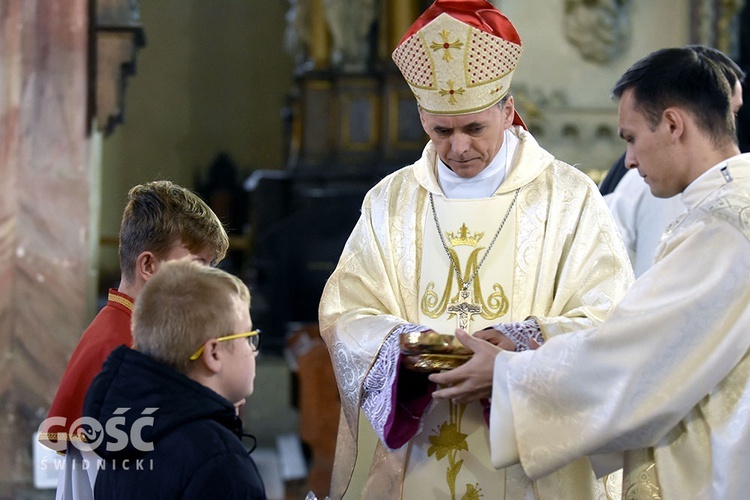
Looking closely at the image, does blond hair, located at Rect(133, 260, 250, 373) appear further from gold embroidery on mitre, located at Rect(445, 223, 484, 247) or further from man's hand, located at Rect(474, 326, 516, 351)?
gold embroidery on mitre, located at Rect(445, 223, 484, 247)

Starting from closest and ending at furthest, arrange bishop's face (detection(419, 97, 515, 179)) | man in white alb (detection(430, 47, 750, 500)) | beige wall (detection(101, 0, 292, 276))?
man in white alb (detection(430, 47, 750, 500)), bishop's face (detection(419, 97, 515, 179)), beige wall (detection(101, 0, 292, 276))

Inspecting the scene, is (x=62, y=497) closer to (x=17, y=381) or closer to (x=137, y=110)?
(x=17, y=381)

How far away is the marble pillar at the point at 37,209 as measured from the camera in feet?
18.8

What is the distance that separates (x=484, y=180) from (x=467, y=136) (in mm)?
174

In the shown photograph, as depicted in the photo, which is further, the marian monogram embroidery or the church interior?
the church interior

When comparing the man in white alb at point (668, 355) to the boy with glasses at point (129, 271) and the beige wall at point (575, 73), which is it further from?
the beige wall at point (575, 73)

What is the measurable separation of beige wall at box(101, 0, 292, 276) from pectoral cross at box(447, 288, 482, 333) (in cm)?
1040

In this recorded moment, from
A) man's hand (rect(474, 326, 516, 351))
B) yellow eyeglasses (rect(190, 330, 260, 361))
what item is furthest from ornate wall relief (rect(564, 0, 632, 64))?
yellow eyeglasses (rect(190, 330, 260, 361))

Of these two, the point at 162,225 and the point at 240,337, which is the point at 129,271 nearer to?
the point at 162,225

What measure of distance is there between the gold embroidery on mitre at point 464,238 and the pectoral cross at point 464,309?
0.50 feet

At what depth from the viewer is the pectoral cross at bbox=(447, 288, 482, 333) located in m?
3.09

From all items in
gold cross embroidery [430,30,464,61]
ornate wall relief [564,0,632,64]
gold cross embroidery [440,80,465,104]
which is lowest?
gold cross embroidery [440,80,465,104]

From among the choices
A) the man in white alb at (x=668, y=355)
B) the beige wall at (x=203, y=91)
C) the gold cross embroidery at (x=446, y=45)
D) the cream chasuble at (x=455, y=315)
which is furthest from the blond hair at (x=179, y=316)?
the beige wall at (x=203, y=91)

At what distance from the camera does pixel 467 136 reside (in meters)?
3.10
